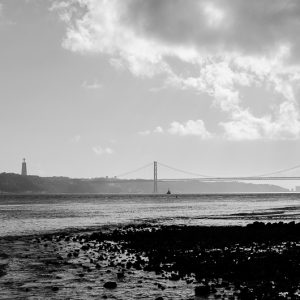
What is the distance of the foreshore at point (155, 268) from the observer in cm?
1566

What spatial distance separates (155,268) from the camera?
19844mm

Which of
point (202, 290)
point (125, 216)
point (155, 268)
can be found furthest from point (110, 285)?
point (125, 216)

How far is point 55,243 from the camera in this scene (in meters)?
31.3

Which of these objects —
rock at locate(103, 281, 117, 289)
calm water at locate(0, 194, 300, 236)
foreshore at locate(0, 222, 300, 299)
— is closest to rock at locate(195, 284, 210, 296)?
foreshore at locate(0, 222, 300, 299)

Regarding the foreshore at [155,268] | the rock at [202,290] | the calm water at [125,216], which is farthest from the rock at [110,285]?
the calm water at [125,216]

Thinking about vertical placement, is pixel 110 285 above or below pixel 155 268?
below

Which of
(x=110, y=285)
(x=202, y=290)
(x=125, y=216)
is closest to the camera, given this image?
(x=202, y=290)

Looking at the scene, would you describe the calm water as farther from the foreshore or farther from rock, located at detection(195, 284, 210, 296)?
rock, located at detection(195, 284, 210, 296)

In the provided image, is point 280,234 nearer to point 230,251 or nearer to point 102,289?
point 230,251

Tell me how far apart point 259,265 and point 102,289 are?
22.4 ft

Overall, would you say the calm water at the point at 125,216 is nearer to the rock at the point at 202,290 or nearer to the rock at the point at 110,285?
the rock at the point at 110,285

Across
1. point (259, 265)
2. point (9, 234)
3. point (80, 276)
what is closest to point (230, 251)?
point (259, 265)

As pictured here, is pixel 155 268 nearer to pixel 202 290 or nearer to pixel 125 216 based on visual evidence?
pixel 202 290

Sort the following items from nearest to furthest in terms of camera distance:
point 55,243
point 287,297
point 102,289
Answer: point 287,297, point 102,289, point 55,243
